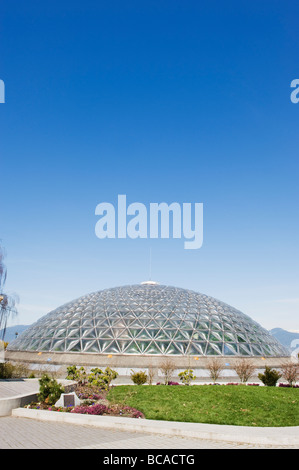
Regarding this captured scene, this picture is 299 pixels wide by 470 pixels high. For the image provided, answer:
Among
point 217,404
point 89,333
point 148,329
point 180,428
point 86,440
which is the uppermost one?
point 148,329

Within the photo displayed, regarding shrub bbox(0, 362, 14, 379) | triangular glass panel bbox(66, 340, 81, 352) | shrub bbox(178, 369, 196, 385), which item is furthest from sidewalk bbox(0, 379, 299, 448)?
triangular glass panel bbox(66, 340, 81, 352)

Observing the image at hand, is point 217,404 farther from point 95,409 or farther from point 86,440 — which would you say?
point 86,440

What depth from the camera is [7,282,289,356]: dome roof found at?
127 ft

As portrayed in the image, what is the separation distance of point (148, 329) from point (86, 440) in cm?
2859

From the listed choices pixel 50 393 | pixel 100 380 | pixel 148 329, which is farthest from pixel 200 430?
pixel 148 329

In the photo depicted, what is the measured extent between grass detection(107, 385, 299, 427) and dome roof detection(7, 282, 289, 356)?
48.0 feet

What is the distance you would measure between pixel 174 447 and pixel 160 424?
2362 millimetres

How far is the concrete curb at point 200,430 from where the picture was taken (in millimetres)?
12117

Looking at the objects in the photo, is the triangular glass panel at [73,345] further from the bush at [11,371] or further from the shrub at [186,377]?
the shrub at [186,377]

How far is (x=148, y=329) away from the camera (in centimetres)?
4088

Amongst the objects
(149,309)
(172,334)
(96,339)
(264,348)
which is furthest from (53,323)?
(264,348)

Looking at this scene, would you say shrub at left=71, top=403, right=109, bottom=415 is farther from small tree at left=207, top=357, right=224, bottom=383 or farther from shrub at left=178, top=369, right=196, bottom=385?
small tree at left=207, top=357, right=224, bottom=383

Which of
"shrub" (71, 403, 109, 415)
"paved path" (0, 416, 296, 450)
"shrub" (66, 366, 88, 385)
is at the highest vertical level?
"paved path" (0, 416, 296, 450)
